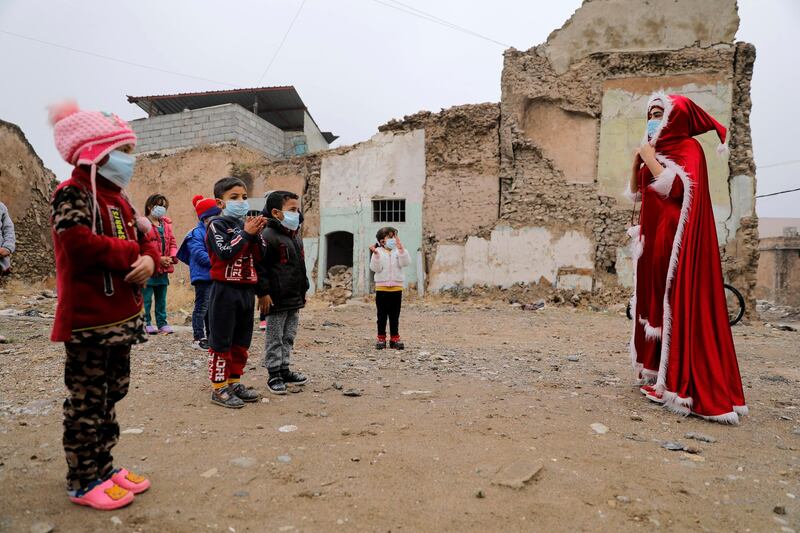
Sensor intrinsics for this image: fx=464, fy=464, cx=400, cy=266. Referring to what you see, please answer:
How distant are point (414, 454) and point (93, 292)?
1654 mm

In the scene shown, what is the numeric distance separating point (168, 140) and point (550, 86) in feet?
44.1

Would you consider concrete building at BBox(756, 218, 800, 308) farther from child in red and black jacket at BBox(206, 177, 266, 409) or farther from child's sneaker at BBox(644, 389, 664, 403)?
child in red and black jacket at BBox(206, 177, 266, 409)

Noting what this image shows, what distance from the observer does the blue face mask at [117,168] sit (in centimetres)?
197

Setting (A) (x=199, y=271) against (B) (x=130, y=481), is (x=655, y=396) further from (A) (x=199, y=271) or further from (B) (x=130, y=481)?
(A) (x=199, y=271)

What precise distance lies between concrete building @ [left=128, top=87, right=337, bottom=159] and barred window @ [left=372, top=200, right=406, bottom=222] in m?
6.08

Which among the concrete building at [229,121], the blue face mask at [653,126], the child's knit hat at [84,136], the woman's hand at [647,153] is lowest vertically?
the child's knit hat at [84,136]

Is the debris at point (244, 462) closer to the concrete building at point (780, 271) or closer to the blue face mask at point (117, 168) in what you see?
the blue face mask at point (117, 168)

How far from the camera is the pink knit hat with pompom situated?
192 centimetres

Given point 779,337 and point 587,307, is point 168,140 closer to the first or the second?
point 587,307

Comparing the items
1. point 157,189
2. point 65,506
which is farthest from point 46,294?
point 65,506

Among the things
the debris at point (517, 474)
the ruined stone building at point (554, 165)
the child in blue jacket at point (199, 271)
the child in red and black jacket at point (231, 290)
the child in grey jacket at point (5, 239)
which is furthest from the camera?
the ruined stone building at point (554, 165)

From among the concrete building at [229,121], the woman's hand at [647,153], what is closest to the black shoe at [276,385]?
the woman's hand at [647,153]

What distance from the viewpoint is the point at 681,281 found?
11.0 ft

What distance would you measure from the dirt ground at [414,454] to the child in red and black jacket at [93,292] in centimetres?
16
